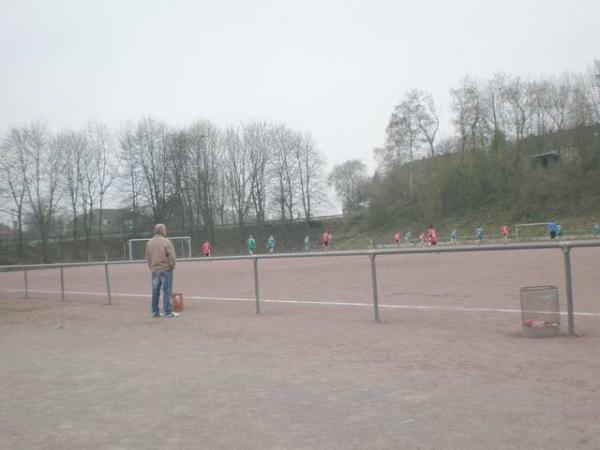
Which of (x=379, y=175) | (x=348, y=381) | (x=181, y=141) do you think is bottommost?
(x=348, y=381)

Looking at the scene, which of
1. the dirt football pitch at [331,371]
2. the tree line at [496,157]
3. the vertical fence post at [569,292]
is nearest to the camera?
the dirt football pitch at [331,371]

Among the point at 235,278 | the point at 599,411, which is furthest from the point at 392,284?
the point at 599,411

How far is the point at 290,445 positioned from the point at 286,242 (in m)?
66.2

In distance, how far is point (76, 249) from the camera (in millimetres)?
64625

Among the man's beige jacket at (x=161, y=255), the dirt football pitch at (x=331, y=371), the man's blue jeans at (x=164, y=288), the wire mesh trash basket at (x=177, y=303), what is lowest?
the dirt football pitch at (x=331, y=371)

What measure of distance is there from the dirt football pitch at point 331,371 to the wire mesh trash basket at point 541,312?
16 centimetres

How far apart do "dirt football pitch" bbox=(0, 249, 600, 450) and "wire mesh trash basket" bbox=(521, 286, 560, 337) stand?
0.16 m

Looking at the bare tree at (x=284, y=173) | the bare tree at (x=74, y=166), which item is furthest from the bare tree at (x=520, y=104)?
the bare tree at (x=74, y=166)

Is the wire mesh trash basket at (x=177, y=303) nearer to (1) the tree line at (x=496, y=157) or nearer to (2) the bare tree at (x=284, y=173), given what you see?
(1) the tree line at (x=496, y=157)

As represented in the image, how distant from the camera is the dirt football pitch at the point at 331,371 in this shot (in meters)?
4.01

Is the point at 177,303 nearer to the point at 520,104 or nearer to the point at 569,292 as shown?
the point at 569,292

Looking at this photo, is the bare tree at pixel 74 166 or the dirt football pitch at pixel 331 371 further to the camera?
the bare tree at pixel 74 166

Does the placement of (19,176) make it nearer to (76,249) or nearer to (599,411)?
(76,249)

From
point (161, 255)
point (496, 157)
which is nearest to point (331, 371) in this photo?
point (161, 255)
